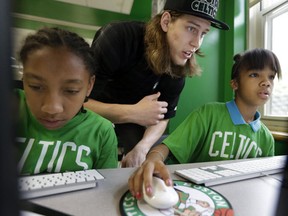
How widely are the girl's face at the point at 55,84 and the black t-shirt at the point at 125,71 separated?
6.2 inches

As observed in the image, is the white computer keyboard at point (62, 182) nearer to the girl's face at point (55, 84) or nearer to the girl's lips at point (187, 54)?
the girl's face at point (55, 84)

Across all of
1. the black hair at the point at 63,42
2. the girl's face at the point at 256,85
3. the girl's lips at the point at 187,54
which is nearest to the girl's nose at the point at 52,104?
the black hair at the point at 63,42

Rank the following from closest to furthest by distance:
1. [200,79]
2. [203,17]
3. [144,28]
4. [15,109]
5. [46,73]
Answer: [15,109], [46,73], [203,17], [144,28], [200,79]

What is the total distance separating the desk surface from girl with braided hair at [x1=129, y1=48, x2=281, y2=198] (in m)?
0.31

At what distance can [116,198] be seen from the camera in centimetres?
36

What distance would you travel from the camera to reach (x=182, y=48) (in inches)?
32.3

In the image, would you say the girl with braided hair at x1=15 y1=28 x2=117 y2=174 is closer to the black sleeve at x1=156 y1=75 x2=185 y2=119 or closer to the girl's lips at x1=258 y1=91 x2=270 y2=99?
the black sleeve at x1=156 y1=75 x2=185 y2=119

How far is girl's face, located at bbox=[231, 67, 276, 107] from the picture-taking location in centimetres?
77

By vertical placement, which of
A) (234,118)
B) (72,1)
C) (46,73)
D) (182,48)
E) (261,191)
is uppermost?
(72,1)

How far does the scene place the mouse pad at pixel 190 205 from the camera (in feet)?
1.02

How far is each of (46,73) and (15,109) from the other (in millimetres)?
457

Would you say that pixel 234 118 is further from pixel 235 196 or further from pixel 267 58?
pixel 235 196

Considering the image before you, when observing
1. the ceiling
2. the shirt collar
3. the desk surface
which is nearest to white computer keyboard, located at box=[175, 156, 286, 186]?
the desk surface

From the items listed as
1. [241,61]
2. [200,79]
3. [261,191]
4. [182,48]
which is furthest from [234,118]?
[200,79]
